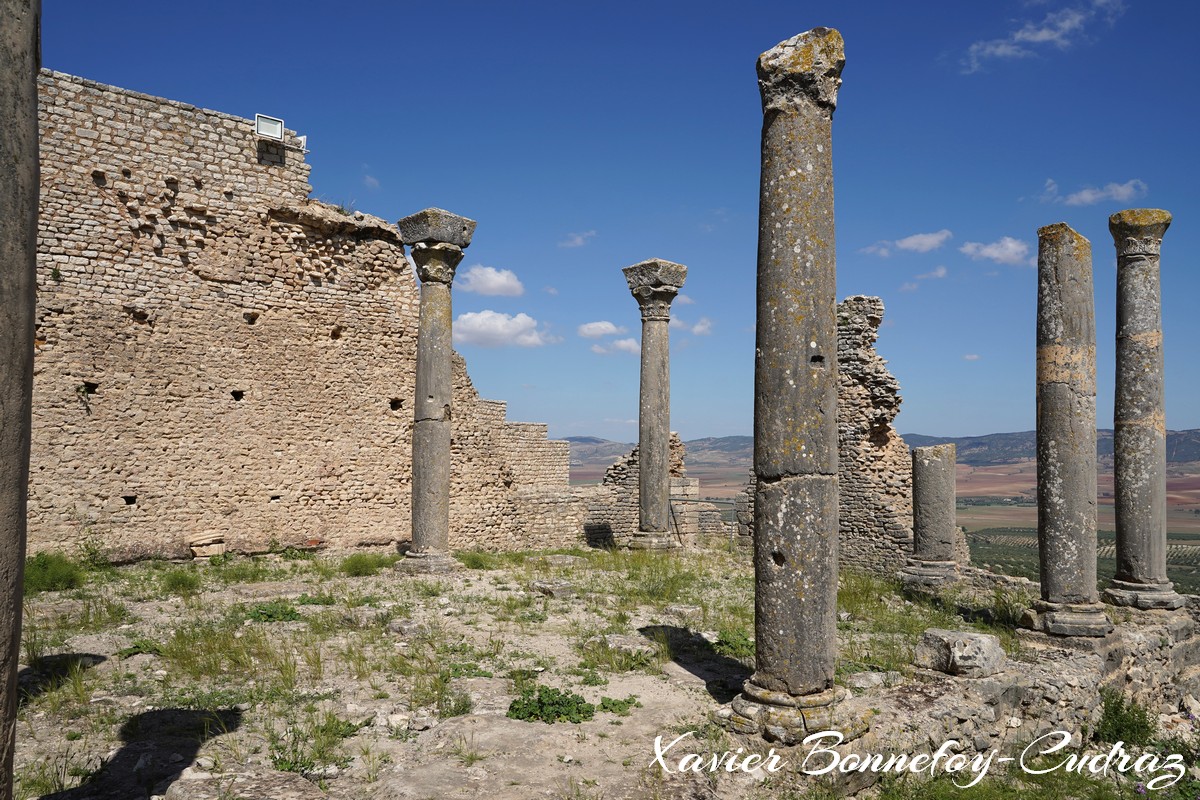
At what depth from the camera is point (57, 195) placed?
1265cm

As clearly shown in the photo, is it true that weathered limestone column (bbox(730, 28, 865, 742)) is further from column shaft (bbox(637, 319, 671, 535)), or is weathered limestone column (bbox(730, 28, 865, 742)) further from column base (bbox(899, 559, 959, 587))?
column shaft (bbox(637, 319, 671, 535))

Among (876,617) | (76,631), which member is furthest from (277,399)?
(876,617)

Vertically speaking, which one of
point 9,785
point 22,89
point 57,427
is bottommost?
point 9,785

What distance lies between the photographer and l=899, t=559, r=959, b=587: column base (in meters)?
13.5

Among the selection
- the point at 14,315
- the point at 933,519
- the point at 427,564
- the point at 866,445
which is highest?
the point at 14,315

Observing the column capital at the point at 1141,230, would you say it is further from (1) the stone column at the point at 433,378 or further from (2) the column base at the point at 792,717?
(1) the stone column at the point at 433,378

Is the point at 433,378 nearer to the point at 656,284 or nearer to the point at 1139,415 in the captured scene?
the point at 656,284

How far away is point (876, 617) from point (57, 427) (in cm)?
1207

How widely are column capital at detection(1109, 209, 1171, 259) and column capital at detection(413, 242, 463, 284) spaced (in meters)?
9.51

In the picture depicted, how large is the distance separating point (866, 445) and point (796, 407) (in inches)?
520

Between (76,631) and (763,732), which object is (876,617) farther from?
(76,631)

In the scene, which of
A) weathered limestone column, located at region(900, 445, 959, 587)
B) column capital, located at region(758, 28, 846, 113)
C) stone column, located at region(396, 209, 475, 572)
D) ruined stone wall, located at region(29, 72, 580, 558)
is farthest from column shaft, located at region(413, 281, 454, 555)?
column capital, located at region(758, 28, 846, 113)

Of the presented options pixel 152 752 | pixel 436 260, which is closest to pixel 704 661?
pixel 152 752

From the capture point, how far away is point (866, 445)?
1820 centimetres
